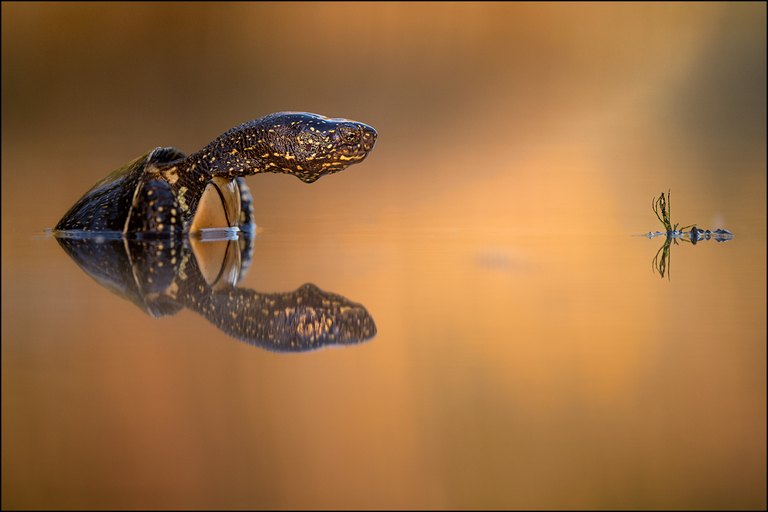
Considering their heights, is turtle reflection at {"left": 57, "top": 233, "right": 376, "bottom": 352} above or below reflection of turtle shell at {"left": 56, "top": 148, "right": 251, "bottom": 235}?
below

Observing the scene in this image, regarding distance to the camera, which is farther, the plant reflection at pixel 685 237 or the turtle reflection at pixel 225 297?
the plant reflection at pixel 685 237

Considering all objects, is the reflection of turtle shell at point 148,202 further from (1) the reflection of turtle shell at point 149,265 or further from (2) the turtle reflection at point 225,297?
(2) the turtle reflection at point 225,297

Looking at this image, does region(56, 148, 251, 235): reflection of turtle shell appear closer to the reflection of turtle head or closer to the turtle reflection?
the turtle reflection

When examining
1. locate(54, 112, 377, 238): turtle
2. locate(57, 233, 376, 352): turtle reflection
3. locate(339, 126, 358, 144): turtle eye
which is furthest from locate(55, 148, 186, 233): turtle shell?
locate(339, 126, 358, 144): turtle eye

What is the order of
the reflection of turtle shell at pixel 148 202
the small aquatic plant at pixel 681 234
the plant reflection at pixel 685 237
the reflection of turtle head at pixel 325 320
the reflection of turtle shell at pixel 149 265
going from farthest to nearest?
the reflection of turtle shell at pixel 148 202 < the small aquatic plant at pixel 681 234 < the plant reflection at pixel 685 237 < the reflection of turtle shell at pixel 149 265 < the reflection of turtle head at pixel 325 320

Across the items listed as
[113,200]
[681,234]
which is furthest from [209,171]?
[681,234]

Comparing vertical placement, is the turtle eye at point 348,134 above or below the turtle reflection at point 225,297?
above

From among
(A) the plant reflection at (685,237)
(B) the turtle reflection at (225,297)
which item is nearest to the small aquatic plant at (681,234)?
(A) the plant reflection at (685,237)
